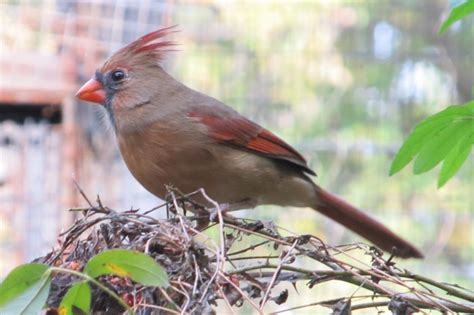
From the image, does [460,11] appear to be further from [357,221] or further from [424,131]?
[357,221]

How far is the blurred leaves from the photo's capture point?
100cm

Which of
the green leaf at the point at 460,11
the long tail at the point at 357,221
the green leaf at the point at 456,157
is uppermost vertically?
the green leaf at the point at 460,11

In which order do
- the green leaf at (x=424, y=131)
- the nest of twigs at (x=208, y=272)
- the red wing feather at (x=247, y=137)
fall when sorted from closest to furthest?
the nest of twigs at (x=208, y=272) < the green leaf at (x=424, y=131) < the red wing feather at (x=247, y=137)

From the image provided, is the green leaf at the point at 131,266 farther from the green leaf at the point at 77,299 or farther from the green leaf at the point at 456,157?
the green leaf at the point at 456,157

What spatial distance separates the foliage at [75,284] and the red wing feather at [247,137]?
3.87 ft

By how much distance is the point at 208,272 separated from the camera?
0.89m

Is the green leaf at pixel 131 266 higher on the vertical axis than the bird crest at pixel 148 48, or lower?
lower

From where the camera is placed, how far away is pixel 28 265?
769 mm

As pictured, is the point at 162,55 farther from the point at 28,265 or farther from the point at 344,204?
the point at 28,265

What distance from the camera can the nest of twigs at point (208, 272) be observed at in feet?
2.83

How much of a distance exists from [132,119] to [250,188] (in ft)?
0.99

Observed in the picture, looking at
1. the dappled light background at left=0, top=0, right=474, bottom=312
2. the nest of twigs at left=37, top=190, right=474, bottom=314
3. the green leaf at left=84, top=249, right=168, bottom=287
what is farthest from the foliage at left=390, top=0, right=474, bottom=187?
the dappled light background at left=0, top=0, right=474, bottom=312

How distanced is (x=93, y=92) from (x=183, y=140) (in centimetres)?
27

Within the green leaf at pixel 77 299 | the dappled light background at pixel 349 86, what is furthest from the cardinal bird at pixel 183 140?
the dappled light background at pixel 349 86
